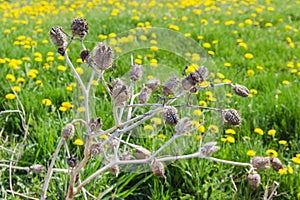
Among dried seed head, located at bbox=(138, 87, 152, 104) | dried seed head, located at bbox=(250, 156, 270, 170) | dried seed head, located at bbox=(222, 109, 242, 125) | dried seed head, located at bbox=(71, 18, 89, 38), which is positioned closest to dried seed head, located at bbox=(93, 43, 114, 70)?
dried seed head, located at bbox=(71, 18, 89, 38)

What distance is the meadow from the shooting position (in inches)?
71.1

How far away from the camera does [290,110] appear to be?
237 cm

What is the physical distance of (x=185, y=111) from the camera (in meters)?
1.81

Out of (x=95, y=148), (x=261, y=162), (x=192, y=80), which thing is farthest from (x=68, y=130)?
(x=261, y=162)

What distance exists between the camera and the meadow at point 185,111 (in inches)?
71.1

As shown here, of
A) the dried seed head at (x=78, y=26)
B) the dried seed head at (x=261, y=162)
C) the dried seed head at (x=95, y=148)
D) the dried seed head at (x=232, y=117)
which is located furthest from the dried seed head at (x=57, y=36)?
the dried seed head at (x=261, y=162)

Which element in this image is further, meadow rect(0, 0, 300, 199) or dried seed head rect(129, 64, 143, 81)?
meadow rect(0, 0, 300, 199)

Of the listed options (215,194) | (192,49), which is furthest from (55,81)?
(215,194)

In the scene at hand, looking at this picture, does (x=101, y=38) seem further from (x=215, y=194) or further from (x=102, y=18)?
(x=215, y=194)

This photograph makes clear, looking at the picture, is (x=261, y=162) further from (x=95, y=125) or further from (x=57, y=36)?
(x=57, y=36)

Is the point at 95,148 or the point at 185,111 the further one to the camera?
the point at 185,111

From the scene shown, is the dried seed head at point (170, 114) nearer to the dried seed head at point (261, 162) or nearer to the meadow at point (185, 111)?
the meadow at point (185, 111)

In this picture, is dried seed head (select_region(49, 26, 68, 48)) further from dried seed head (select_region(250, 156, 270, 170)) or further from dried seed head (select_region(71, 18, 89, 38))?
dried seed head (select_region(250, 156, 270, 170))

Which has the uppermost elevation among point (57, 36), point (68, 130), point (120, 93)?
point (57, 36)
